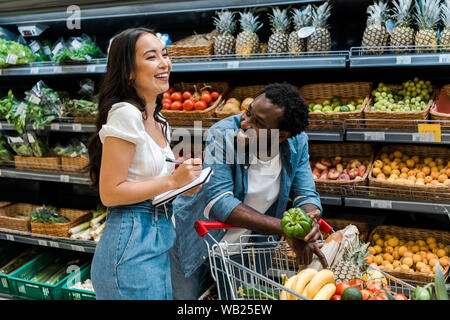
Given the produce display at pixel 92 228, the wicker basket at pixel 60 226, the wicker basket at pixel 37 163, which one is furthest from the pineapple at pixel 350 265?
the wicker basket at pixel 37 163

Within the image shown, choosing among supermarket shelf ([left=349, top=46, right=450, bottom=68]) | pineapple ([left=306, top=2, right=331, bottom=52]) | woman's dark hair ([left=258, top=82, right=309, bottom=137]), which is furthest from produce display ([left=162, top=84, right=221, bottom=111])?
woman's dark hair ([left=258, top=82, right=309, bottom=137])

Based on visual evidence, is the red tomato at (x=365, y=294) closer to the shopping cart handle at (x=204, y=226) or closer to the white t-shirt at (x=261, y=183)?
the shopping cart handle at (x=204, y=226)

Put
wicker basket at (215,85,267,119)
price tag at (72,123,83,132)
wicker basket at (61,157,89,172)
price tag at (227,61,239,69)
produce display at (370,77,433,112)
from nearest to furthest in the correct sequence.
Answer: produce display at (370,77,433,112) < price tag at (227,61,239,69) < wicker basket at (215,85,267,119) < price tag at (72,123,83,132) < wicker basket at (61,157,89,172)

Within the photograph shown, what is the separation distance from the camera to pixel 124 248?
1.43m

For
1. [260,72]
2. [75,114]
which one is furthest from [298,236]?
[75,114]

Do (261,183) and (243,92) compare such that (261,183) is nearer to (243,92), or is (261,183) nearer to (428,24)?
(243,92)

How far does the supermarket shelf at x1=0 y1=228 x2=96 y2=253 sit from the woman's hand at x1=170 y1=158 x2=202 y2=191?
82.2 inches

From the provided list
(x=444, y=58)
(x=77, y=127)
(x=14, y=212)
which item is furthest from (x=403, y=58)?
(x=14, y=212)

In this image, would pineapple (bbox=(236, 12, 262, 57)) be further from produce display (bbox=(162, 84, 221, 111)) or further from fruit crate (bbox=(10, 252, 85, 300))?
fruit crate (bbox=(10, 252, 85, 300))

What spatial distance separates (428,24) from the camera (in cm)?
245

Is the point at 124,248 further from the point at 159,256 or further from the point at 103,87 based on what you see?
the point at 103,87

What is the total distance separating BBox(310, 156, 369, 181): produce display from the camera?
2738mm

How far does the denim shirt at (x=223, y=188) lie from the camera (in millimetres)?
1717

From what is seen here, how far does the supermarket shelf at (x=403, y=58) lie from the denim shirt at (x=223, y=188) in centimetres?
80
